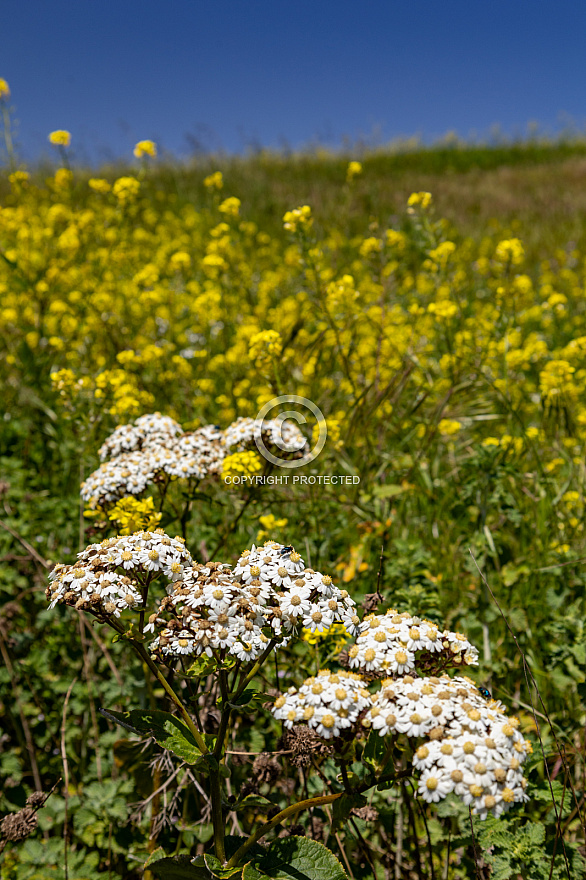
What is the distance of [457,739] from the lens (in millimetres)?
1128

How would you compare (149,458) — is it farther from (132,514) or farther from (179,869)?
(179,869)

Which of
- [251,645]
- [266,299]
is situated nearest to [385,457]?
[251,645]

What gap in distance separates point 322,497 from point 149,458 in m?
1.01

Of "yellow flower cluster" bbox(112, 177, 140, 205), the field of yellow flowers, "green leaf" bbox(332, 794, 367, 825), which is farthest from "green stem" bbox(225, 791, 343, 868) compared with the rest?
"yellow flower cluster" bbox(112, 177, 140, 205)

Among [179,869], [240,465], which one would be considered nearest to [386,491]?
[240,465]

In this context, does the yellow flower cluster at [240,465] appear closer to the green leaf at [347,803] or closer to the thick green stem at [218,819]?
the thick green stem at [218,819]

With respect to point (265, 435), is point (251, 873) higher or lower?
lower

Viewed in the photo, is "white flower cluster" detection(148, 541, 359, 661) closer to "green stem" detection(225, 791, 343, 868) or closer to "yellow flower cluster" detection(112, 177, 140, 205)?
"green stem" detection(225, 791, 343, 868)

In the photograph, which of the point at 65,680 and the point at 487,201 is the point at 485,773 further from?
the point at 487,201

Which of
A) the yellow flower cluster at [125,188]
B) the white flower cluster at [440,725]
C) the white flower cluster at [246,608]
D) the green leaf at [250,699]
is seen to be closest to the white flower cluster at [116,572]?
the white flower cluster at [246,608]

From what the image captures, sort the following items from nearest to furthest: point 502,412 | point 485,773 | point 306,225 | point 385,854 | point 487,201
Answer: point 485,773, point 385,854, point 306,225, point 502,412, point 487,201

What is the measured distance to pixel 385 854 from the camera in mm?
1770

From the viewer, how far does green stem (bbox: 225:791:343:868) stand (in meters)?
1.23

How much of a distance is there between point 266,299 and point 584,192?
11.3 metres
